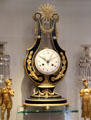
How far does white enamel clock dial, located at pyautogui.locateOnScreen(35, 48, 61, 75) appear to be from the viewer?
87.7 inches

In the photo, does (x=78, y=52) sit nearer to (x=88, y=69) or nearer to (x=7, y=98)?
(x=88, y=69)

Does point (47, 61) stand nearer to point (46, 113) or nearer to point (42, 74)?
point (42, 74)

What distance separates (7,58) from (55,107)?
0.53 meters

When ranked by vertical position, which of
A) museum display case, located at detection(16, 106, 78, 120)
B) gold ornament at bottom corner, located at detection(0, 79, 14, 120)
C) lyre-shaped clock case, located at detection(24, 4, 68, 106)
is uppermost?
lyre-shaped clock case, located at detection(24, 4, 68, 106)

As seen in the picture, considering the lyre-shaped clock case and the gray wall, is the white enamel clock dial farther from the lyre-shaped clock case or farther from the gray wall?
the gray wall

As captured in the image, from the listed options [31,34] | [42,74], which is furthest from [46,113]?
[31,34]

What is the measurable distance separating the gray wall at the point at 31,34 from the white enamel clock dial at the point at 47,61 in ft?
0.57

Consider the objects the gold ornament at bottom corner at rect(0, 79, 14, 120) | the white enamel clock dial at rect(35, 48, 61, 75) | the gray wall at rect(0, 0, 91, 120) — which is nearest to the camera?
the gold ornament at bottom corner at rect(0, 79, 14, 120)

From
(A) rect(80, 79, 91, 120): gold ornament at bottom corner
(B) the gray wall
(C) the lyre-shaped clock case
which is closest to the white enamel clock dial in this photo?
(C) the lyre-shaped clock case

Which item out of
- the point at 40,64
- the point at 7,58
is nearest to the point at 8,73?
the point at 7,58

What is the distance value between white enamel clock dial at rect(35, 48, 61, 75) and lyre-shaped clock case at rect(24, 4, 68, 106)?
44 mm

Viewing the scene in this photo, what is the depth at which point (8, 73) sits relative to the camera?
228cm

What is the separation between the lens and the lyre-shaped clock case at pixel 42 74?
7.13 ft

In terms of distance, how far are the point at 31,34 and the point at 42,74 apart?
14.3 inches
